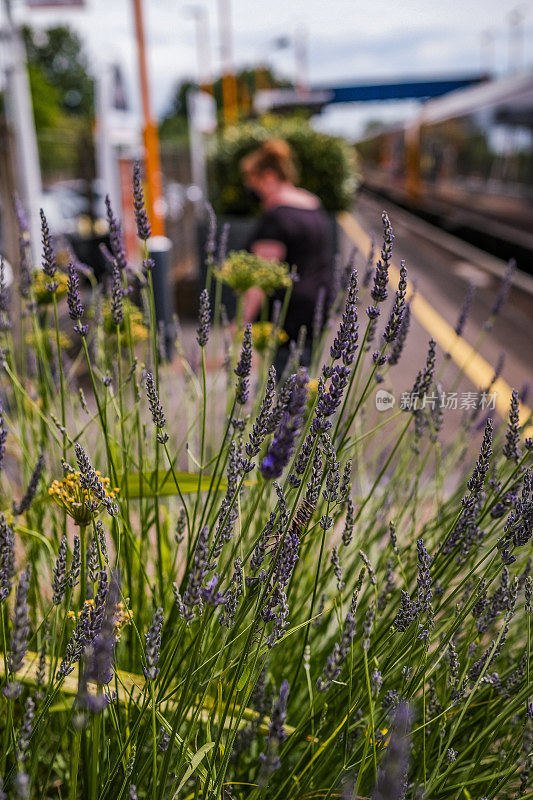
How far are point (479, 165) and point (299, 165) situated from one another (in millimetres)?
5446

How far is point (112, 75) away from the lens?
8.16 m

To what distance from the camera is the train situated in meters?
10.6

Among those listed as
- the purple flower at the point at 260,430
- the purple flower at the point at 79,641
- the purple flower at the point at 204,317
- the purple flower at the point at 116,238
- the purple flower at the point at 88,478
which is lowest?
the purple flower at the point at 79,641

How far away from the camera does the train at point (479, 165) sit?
10.6 metres

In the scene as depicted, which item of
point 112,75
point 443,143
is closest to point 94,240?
point 112,75

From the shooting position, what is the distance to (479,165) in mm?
13125

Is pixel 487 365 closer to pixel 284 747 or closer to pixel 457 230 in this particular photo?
pixel 284 747

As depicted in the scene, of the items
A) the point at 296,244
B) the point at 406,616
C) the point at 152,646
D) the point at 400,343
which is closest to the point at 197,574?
the point at 152,646

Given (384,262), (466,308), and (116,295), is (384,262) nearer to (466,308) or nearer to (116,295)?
(116,295)

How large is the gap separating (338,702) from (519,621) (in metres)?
0.56

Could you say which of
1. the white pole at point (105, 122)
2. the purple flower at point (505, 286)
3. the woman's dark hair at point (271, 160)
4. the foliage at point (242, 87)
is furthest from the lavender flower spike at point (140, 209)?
the foliage at point (242, 87)

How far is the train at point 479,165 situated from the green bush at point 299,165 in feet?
9.20

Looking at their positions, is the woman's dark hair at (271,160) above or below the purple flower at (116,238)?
below

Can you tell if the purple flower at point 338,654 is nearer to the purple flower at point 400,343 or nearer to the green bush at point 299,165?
the purple flower at point 400,343
